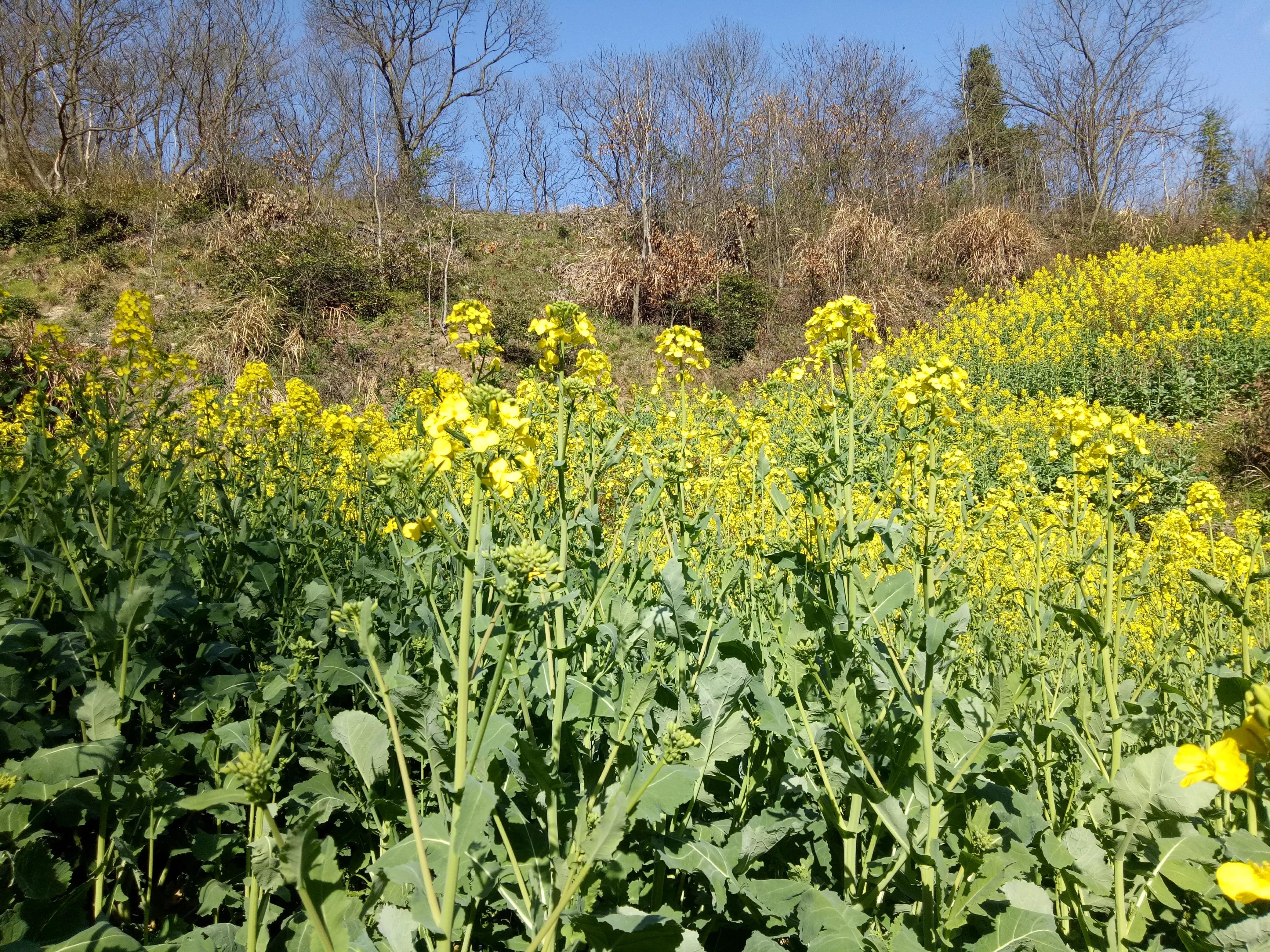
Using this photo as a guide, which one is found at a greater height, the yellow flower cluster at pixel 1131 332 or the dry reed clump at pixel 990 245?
the dry reed clump at pixel 990 245

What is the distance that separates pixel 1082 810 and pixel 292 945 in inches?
69.1

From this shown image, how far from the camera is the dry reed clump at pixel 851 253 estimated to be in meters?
15.3

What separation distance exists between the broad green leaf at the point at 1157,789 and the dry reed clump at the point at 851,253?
1501cm

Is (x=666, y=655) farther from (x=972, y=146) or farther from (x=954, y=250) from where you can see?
(x=972, y=146)

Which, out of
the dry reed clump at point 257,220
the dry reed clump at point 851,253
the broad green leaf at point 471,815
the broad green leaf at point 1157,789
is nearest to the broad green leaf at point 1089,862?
the broad green leaf at point 1157,789

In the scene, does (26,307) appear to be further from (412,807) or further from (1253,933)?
(1253,933)

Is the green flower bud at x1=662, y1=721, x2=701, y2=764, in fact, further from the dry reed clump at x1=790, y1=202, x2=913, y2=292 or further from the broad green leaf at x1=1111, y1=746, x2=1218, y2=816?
the dry reed clump at x1=790, y1=202, x2=913, y2=292

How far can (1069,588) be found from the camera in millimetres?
3117

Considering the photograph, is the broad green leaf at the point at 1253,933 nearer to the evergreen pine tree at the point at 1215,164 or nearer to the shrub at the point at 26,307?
the shrub at the point at 26,307

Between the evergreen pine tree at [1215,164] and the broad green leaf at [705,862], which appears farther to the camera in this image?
the evergreen pine tree at [1215,164]

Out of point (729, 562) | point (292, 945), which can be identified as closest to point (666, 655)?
point (729, 562)

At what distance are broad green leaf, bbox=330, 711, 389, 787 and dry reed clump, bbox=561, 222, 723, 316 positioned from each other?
15.1m

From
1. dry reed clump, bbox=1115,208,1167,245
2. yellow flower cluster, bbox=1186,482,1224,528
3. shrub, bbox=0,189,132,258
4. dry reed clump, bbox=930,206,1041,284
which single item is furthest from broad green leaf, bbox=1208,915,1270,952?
dry reed clump, bbox=1115,208,1167,245

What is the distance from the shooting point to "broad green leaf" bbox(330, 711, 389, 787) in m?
1.17
